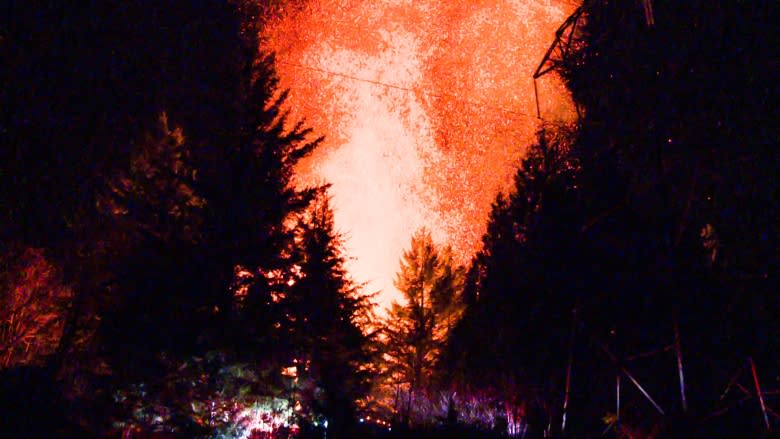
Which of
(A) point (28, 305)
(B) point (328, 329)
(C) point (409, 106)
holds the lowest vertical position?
(B) point (328, 329)

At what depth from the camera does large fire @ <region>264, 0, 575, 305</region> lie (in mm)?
20484

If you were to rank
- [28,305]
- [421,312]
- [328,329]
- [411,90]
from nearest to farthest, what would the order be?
[328,329]
[28,305]
[421,312]
[411,90]

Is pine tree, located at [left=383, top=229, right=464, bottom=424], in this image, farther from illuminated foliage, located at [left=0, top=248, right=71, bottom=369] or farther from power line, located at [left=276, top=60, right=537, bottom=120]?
illuminated foliage, located at [left=0, top=248, right=71, bottom=369]

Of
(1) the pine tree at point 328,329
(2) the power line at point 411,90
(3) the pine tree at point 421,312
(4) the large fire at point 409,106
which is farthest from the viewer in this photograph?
(4) the large fire at point 409,106

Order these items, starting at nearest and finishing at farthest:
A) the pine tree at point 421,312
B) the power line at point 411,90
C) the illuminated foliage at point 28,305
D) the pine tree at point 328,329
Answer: the pine tree at point 328,329 < the illuminated foliage at point 28,305 < the pine tree at point 421,312 < the power line at point 411,90

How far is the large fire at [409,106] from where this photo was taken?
20.5 m

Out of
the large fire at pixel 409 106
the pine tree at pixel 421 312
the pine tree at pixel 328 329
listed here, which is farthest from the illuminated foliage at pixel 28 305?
the pine tree at pixel 421 312

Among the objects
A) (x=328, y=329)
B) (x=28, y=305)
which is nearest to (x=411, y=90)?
(x=328, y=329)

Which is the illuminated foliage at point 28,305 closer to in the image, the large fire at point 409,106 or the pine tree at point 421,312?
the large fire at point 409,106

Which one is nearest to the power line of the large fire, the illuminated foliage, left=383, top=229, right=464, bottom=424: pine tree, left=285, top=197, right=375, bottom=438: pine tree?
the large fire

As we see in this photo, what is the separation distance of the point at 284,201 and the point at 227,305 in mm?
2522

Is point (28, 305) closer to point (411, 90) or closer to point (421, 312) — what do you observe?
point (421, 312)

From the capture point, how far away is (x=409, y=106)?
839 inches

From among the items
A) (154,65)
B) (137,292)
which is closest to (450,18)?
(154,65)
